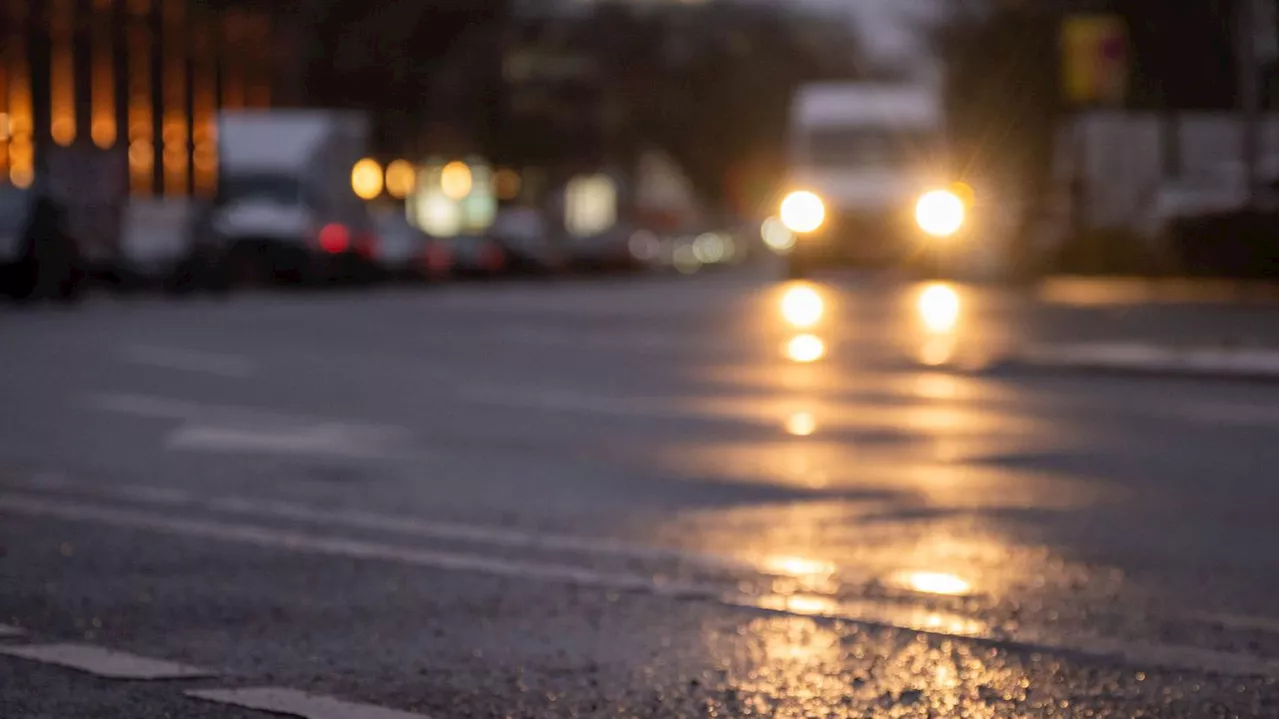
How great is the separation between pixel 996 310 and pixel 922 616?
2465cm

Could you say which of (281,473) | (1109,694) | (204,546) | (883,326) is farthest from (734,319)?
(1109,694)

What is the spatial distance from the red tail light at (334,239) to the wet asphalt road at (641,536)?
1064 inches

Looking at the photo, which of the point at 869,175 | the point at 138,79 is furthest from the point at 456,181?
the point at 869,175

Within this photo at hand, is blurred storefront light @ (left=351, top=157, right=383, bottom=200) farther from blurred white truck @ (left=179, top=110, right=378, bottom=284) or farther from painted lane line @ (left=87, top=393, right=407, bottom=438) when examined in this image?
painted lane line @ (left=87, top=393, right=407, bottom=438)

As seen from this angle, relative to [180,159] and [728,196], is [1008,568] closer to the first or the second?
[180,159]

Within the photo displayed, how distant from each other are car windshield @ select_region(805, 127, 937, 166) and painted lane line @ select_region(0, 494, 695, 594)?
1220 inches

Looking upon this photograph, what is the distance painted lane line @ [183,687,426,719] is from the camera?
21.9 feet

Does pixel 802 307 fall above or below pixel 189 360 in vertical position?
above

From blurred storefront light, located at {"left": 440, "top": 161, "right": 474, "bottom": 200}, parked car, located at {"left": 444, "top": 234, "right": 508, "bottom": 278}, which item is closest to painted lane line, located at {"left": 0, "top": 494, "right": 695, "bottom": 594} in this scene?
parked car, located at {"left": 444, "top": 234, "right": 508, "bottom": 278}

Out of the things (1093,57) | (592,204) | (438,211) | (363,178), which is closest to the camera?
(1093,57)

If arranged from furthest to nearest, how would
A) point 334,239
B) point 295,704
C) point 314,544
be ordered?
point 334,239, point 314,544, point 295,704

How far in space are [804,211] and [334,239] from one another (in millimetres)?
11654

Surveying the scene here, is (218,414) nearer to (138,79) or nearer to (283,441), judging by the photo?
(283,441)

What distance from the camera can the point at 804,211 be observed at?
42344mm
